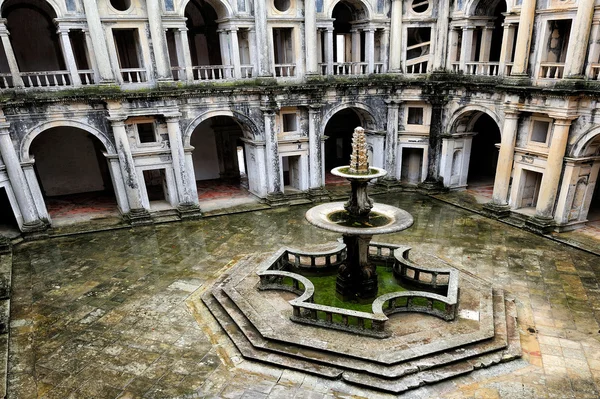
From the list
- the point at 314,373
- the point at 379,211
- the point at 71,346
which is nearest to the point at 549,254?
the point at 379,211

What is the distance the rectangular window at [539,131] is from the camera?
1819 centimetres

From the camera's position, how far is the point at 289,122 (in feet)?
76.3

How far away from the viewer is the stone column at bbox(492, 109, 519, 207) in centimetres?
1884

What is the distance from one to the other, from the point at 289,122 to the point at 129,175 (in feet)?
29.7

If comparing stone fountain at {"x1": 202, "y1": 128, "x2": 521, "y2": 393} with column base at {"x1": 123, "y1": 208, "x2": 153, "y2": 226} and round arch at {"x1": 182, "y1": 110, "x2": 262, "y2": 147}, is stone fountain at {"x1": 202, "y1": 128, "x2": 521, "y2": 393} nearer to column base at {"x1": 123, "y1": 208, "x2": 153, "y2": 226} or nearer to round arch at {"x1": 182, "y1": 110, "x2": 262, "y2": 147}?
column base at {"x1": 123, "y1": 208, "x2": 153, "y2": 226}

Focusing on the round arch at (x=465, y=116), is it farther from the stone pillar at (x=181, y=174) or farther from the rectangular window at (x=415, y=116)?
the stone pillar at (x=181, y=174)

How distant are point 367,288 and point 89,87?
15424mm

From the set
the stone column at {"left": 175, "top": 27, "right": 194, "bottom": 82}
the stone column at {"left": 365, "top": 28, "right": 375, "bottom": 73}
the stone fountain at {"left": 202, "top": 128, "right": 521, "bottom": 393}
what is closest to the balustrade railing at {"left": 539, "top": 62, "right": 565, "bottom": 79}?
the stone column at {"left": 365, "top": 28, "right": 375, "bottom": 73}

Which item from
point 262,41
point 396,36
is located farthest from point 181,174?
point 396,36

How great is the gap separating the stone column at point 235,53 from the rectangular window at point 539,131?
47.0ft

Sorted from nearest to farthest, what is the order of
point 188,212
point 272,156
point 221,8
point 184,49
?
point 184,49 → point 221,8 → point 188,212 → point 272,156

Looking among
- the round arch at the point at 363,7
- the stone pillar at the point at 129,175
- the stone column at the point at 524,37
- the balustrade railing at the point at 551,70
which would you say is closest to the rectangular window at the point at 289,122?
the round arch at the point at 363,7

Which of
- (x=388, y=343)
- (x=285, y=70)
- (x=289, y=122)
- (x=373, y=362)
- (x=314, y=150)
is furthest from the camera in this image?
(x=289, y=122)

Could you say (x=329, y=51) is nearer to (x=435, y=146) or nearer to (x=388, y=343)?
(x=435, y=146)
